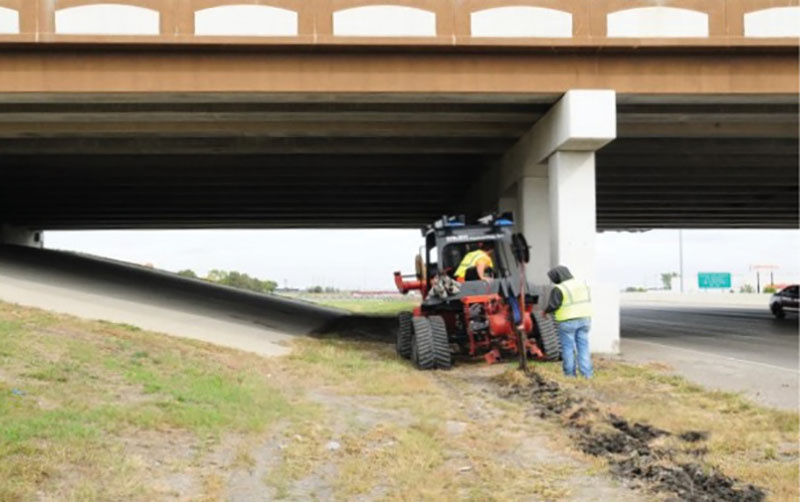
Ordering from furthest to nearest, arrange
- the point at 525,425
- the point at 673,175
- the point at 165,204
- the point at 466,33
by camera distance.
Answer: the point at 165,204
the point at 673,175
the point at 466,33
the point at 525,425

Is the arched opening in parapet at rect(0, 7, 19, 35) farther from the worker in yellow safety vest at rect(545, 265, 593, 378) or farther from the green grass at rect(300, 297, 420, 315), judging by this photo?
the green grass at rect(300, 297, 420, 315)

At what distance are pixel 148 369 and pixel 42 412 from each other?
315 centimetres

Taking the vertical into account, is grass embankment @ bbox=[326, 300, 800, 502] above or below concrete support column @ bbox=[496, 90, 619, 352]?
below

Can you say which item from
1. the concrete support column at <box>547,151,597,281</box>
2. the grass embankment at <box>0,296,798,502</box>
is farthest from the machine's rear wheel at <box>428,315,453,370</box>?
the concrete support column at <box>547,151,597,281</box>

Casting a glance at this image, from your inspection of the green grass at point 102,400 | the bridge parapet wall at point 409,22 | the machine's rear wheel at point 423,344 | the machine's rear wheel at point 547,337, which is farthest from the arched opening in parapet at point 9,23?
the machine's rear wheel at point 547,337

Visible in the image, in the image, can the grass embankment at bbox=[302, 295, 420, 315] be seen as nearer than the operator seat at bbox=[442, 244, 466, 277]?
No

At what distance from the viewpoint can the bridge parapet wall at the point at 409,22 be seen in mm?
14625

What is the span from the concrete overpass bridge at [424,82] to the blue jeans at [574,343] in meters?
4.20

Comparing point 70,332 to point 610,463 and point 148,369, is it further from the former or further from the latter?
point 610,463

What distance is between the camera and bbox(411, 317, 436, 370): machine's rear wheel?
1326cm

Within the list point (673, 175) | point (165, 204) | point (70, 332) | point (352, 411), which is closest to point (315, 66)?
point (70, 332)

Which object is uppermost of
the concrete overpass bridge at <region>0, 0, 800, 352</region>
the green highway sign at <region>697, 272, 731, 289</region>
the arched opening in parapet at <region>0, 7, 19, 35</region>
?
the arched opening in parapet at <region>0, 7, 19, 35</region>

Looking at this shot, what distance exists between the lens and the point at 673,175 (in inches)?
993

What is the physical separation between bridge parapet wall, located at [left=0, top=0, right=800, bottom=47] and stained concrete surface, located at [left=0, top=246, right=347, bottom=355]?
17.7 ft
